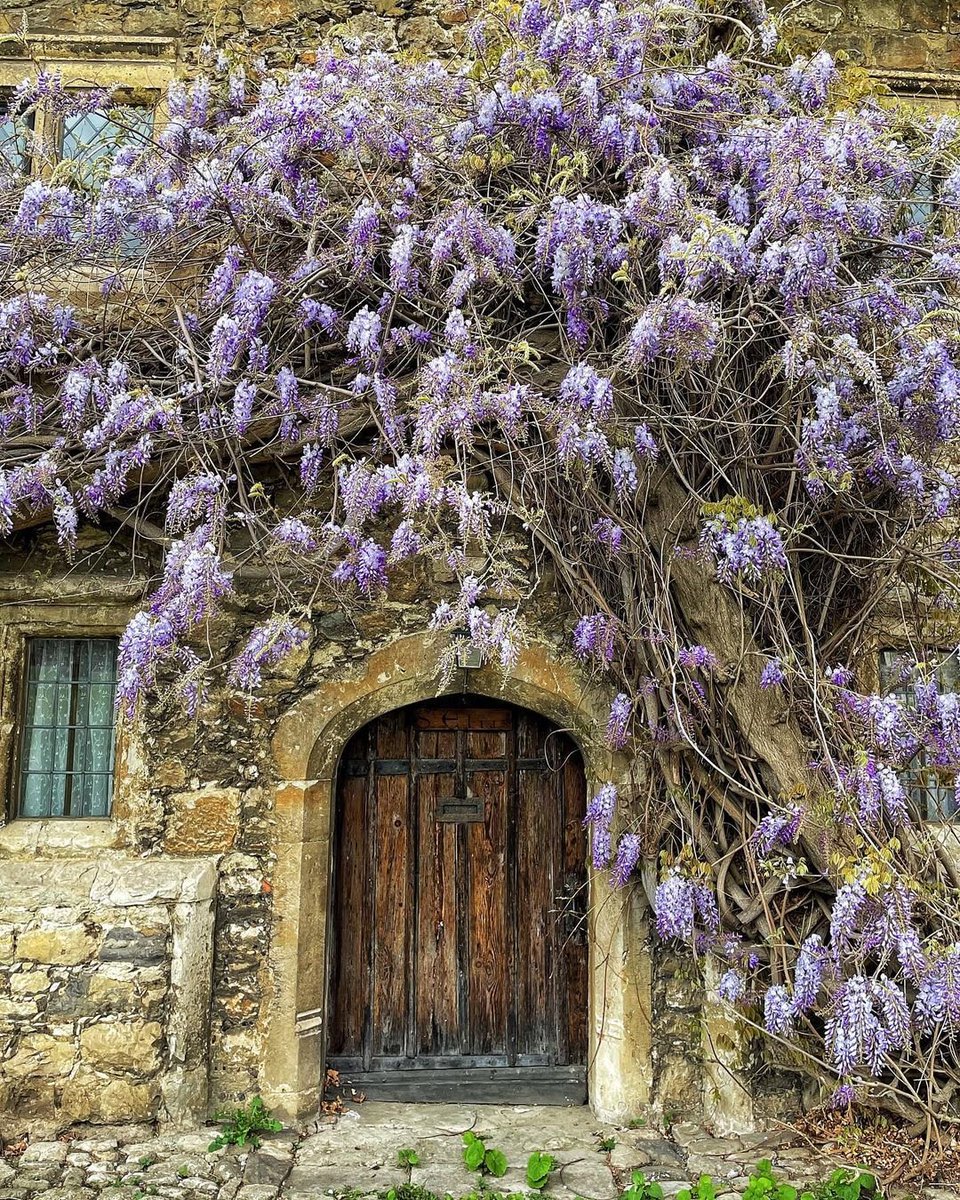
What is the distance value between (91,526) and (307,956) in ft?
6.85

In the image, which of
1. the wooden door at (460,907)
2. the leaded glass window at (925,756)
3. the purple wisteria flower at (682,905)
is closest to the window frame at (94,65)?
the wooden door at (460,907)

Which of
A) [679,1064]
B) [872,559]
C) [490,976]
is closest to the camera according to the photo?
[872,559]

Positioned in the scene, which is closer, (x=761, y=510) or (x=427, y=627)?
(x=761, y=510)

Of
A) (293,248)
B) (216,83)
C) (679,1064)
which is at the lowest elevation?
(679,1064)

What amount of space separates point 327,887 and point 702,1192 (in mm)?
1841

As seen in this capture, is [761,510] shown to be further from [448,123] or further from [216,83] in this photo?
[216,83]

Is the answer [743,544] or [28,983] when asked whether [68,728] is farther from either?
Result: [743,544]

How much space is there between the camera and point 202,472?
12.0ft

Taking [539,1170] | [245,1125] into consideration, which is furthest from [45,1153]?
[539,1170]

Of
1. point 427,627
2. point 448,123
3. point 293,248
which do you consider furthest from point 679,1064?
point 448,123

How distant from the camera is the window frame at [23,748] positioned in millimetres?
4090

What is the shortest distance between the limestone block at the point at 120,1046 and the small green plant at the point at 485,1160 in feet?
4.16

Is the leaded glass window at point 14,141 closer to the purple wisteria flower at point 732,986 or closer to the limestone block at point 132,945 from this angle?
the limestone block at point 132,945

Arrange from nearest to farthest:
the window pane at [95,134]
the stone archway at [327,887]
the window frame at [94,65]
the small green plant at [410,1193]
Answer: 1. the small green plant at [410,1193]
2. the stone archway at [327,887]
3. the window pane at [95,134]
4. the window frame at [94,65]
